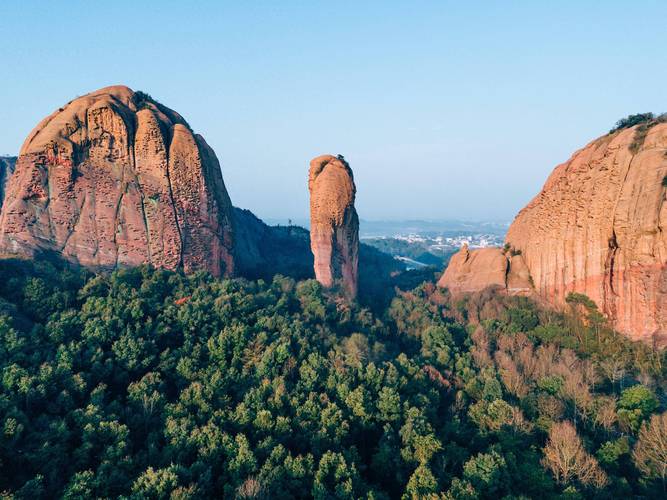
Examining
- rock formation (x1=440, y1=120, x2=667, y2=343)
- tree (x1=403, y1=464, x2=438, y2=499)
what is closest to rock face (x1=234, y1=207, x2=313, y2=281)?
rock formation (x1=440, y1=120, x2=667, y2=343)

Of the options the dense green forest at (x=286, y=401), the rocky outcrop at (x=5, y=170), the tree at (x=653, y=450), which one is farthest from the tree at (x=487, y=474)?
the rocky outcrop at (x=5, y=170)

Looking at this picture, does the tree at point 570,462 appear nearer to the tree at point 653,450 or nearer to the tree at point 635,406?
the tree at point 653,450

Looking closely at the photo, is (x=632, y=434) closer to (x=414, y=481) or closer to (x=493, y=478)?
(x=493, y=478)

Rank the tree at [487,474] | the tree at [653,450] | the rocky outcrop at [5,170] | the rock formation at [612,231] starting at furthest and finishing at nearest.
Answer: the rocky outcrop at [5,170]
the rock formation at [612,231]
the tree at [653,450]
the tree at [487,474]

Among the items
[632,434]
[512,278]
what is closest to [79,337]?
[632,434]

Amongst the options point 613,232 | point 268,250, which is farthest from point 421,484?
point 268,250

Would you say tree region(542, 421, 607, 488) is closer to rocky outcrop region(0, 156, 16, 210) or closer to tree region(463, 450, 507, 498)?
tree region(463, 450, 507, 498)
